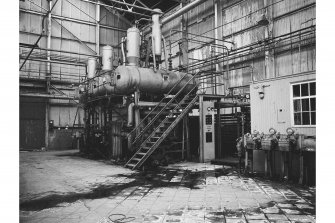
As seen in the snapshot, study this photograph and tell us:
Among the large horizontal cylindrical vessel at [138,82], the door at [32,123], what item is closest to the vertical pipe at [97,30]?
the door at [32,123]

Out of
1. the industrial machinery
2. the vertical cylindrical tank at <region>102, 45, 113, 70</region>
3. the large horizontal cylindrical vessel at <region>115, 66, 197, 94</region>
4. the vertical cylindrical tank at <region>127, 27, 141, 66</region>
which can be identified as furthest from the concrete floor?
the vertical cylindrical tank at <region>102, 45, 113, 70</region>

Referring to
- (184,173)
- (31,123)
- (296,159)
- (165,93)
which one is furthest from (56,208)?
(31,123)

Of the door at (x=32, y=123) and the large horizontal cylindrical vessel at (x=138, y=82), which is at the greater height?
the large horizontal cylindrical vessel at (x=138, y=82)

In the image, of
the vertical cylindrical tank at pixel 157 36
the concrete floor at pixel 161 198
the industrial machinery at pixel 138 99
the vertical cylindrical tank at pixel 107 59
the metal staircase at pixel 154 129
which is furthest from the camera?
the vertical cylindrical tank at pixel 107 59

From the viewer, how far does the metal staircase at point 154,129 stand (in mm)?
12215

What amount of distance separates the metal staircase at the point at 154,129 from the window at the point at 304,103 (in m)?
5.61

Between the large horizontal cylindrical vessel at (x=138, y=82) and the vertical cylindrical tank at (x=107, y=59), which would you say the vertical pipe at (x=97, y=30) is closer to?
the vertical cylindrical tank at (x=107, y=59)

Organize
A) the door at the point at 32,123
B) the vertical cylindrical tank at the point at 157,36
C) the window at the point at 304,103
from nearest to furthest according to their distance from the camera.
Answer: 1. the window at the point at 304,103
2. the vertical cylindrical tank at the point at 157,36
3. the door at the point at 32,123

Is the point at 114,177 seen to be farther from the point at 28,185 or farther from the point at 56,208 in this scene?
the point at 56,208

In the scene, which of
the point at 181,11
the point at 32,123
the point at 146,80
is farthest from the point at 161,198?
the point at 32,123

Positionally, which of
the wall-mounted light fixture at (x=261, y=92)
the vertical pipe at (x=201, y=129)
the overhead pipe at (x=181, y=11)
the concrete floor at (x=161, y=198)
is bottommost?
the concrete floor at (x=161, y=198)

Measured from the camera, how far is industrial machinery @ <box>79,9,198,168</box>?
12.9 meters

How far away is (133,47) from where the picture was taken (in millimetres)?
14477

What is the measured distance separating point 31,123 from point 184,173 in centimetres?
1658
